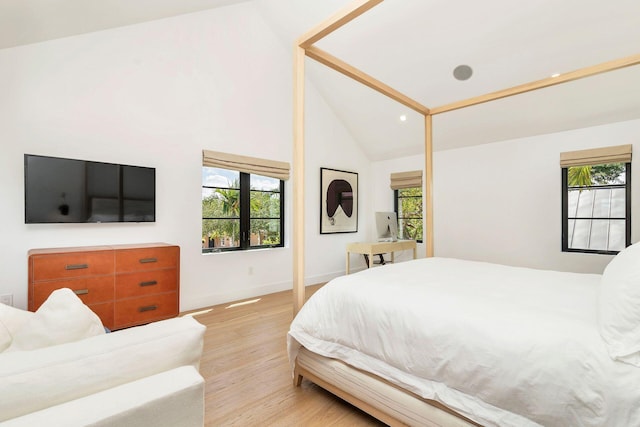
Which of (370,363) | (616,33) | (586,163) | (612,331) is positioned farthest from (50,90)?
(586,163)

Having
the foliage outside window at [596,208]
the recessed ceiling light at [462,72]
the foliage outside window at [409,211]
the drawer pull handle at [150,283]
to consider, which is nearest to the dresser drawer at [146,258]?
the drawer pull handle at [150,283]

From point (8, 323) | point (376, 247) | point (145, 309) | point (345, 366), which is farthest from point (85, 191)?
point (376, 247)

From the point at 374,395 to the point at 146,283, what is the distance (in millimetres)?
2321

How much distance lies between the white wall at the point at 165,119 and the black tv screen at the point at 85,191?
0.13m

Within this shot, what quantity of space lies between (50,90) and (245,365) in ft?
9.69

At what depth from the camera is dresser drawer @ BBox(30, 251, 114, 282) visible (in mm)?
2305

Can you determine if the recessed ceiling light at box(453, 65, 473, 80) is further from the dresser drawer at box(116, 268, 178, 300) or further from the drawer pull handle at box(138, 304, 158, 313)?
the drawer pull handle at box(138, 304, 158, 313)

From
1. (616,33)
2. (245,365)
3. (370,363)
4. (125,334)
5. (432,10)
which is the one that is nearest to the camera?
(125,334)

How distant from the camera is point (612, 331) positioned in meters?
1.04

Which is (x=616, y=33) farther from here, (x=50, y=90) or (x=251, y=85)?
(x=50, y=90)

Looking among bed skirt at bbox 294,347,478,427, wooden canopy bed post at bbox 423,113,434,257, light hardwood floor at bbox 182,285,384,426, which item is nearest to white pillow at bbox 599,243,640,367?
bed skirt at bbox 294,347,478,427

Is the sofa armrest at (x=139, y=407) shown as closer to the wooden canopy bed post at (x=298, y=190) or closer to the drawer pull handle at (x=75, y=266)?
the wooden canopy bed post at (x=298, y=190)

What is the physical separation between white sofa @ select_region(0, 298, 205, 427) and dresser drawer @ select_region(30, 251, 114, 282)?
2.00 m

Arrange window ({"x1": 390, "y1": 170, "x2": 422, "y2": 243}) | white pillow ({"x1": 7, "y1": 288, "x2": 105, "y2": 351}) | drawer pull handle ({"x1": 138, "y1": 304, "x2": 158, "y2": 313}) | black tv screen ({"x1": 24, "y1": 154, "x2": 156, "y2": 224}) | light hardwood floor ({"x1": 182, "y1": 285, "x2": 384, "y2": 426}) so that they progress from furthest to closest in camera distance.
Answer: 1. window ({"x1": 390, "y1": 170, "x2": 422, "y2": 243})
2. drawer pull handle ({"x1": 138, "y1": 304, "x2": 158, "y2": 313})
3. black tv screen ({"x1": 24, "y1": 154, "x2": 156, "y2": 224})
4. light hardwood floor ({"x1": 182, "y1": 285, "x2": 384, "y2": 426})
5. white pillow ({"x1": 7, "y1": 288, "x2": 105, "y2": 351})
